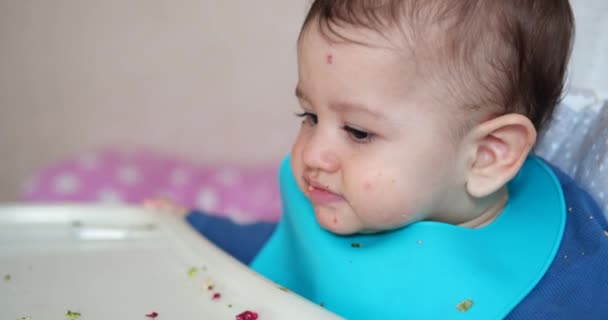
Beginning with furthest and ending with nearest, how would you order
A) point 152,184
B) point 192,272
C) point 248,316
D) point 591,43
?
point 152,184 < point 591,43 < point 192,272 < point 248,316

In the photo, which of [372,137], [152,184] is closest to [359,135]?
[372,137]

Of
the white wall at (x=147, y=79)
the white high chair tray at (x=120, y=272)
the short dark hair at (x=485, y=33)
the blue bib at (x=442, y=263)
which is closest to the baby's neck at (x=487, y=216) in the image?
the blue bib at (x=442, y=263)

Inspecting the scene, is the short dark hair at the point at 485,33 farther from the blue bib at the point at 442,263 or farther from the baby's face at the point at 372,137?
the blue bib at the point at 442,263

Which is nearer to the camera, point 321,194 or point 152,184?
point 321,194

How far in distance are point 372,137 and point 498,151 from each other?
0.14 m

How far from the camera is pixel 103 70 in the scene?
5.03ft

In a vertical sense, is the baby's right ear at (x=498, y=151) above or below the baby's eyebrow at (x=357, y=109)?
below

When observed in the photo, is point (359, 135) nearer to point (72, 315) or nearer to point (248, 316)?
point (248, 316)

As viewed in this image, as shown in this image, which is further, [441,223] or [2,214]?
[2,214]

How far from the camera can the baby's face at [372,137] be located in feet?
2.13

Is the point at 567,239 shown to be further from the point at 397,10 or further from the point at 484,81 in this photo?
the point at 397,10

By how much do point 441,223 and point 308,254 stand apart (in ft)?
0.55

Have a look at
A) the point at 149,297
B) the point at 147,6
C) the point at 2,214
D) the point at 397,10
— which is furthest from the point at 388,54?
the point at 147,6

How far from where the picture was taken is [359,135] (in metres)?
0.68
